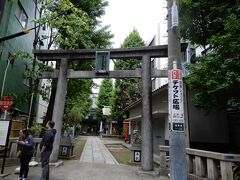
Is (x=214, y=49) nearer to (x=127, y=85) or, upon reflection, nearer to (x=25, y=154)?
(x=25, y=154)

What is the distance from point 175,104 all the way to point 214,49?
5223 millimetres

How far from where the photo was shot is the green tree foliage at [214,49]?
7.07 m

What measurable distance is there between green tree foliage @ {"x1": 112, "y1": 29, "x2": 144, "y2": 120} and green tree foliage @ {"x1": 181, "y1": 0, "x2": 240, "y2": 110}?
1708 cm

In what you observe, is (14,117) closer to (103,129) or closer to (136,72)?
(136,72)

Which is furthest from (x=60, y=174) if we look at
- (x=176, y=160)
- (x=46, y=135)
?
(x=176, y=160)

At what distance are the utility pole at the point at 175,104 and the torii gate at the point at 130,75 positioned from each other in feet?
18.0

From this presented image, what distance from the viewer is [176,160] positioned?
4.06 metres

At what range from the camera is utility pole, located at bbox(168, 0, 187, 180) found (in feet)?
13.3

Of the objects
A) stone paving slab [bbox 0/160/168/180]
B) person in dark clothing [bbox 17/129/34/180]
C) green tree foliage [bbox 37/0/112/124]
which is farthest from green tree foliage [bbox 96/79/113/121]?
person in dark clothing [bbox 17/129/34/180]

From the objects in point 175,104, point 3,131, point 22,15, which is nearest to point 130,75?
point 3,131

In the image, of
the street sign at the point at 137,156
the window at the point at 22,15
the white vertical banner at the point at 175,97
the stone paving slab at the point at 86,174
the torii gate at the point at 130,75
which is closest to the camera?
the white vertical banner at the point at 175,97

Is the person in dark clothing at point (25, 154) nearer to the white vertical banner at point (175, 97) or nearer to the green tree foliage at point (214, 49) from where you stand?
the white vertical banner at point (175, 97)

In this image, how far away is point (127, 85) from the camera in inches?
1225

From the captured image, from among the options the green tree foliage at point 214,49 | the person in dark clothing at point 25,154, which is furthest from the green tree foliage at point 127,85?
the person in dark clothing at point 25,154
